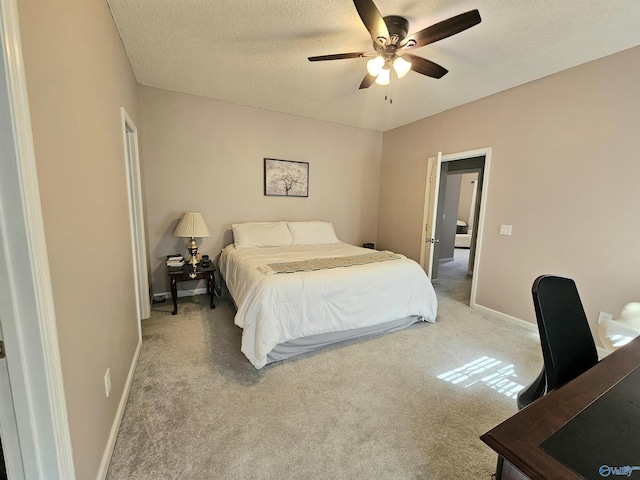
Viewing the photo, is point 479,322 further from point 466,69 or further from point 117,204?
point 117,204

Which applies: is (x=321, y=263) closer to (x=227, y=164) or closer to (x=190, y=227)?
(x=190, y=227)

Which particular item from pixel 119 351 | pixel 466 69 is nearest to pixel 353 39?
pixel 466 69

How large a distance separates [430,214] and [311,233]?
1685 mm

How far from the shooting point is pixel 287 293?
2162 millimetres

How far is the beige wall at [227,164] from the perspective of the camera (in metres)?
3.25

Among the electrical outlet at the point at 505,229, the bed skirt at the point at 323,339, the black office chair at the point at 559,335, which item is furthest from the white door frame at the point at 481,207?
the black office chair at the point at 559,335

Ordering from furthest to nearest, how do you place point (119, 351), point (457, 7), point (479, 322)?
point (479, 322)
point (457, 7)
point (119, 351)

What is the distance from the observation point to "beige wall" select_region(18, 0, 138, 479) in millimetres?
921

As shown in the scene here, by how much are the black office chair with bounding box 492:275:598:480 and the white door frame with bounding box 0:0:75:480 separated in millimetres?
1625

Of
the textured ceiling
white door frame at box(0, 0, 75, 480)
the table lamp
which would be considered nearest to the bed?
the table lamp

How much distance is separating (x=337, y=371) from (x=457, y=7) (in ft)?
8.96

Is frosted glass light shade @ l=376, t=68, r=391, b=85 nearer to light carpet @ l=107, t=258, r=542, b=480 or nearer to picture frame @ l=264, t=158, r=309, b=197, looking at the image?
picture frame @ l=264, t=158, r=309, b=197

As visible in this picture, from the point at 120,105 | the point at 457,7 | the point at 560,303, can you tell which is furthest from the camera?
the point at 120,105

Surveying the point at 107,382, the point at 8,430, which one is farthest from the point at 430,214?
the point at 8,430
